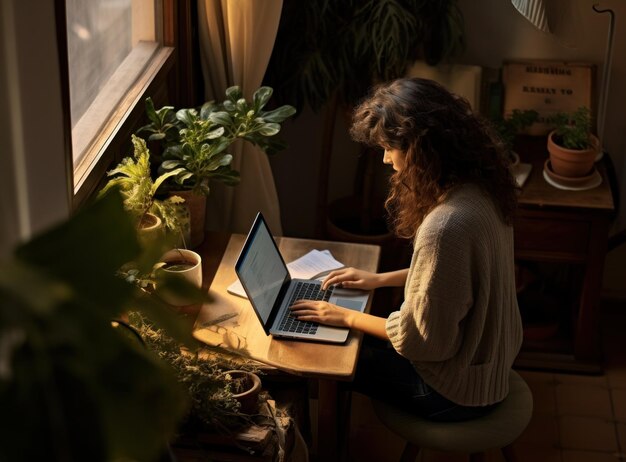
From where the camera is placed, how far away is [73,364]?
883 mm

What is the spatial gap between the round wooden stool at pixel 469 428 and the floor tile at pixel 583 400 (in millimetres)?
890

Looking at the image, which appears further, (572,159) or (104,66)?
(572,159)

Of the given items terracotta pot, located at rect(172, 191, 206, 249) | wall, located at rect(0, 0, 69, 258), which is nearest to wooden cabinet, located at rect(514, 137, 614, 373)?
terracotta pot, located at rect(172, 191, 206, 249)

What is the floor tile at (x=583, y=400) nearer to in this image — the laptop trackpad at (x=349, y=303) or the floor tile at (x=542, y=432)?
the floor tile at (x=542, y=432)

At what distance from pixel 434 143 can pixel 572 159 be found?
117 centimetres

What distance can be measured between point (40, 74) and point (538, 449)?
208 centimetres

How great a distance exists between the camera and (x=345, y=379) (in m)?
2.25

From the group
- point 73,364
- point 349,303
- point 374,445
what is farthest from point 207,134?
point 73,364

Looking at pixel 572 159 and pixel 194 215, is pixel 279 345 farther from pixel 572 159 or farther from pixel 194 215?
Result: pixel 572 159

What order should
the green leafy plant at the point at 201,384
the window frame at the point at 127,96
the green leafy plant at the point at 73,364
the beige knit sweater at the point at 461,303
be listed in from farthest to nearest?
the beige knit sweater at the point at 461,303 < the window frame at the point at 127,96 < the green leafy plant at the point at 201,384 < the green leafy plant at the point at 73,364

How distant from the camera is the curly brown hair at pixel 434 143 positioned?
2.35 meters

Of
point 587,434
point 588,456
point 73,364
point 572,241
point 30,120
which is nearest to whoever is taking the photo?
point 73,364

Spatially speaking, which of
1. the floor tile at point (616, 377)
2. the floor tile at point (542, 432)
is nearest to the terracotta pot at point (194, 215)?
the floor tile at point (542, 432)

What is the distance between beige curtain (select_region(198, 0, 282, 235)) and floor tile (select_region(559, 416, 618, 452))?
1.21 m
